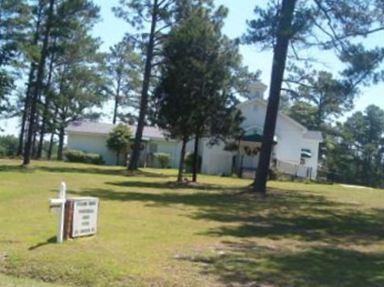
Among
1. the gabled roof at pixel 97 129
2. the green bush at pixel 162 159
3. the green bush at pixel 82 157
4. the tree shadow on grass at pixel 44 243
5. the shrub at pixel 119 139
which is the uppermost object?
the gabled roof at pixel 97 129

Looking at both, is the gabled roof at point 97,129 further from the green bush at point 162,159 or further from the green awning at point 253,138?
the green awning at point 253,138

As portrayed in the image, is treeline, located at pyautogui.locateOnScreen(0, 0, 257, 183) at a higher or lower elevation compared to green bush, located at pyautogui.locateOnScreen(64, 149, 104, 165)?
higher

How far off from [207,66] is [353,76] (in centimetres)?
1007

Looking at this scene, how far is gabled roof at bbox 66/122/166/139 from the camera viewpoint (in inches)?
2354

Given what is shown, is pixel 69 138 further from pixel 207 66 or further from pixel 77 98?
pixel 207 66

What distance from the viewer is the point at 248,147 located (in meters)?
50.1

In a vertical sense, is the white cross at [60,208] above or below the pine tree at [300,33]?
below

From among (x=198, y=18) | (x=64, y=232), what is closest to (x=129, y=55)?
(x=198, y=18)

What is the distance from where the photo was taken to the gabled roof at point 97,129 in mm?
59781

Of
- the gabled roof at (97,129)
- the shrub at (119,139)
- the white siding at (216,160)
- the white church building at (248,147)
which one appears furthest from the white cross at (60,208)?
the gabled roof at (97,129)

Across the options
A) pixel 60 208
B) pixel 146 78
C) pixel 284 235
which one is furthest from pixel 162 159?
pixel 60 208

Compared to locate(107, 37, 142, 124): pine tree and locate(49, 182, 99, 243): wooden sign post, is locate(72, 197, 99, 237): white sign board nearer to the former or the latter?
locate(49, 182, 99, 243): wooden sign post

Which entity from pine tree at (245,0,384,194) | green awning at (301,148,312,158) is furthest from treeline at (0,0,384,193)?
green awning at (301,148,312,158)

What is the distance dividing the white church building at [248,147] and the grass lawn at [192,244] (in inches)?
924
